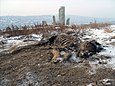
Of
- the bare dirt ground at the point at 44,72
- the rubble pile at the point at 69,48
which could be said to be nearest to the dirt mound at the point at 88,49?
the rubble pile at the point at 69,48

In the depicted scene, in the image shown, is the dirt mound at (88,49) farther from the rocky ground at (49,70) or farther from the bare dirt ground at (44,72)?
the bare dirt ground at (44,72)

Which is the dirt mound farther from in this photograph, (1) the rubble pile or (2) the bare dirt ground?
(2) the bare dirt ground

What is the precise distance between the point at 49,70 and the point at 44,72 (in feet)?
0.58

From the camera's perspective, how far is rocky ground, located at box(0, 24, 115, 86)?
6.21 m

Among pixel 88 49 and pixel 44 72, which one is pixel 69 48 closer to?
pixel 88 49

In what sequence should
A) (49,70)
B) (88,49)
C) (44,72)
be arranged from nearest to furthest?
1. (44,72)
2. (49,70)
3. (88,49)

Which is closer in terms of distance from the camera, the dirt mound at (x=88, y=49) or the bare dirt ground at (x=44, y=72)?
the bare dirt ground at (x=44, y=72)

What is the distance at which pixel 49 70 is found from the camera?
6.96 metres

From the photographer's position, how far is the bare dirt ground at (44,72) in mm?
6219

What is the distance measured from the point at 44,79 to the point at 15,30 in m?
7.67

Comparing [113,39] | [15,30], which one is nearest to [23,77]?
[113,39]

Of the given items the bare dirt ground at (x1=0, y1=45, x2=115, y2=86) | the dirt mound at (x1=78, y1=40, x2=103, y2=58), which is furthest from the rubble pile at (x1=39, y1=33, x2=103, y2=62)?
the bare dirt ground at (x1=0, y1=45, x2=115, y2=86)

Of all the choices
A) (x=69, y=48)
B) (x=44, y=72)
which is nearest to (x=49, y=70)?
(x=44, y=72)

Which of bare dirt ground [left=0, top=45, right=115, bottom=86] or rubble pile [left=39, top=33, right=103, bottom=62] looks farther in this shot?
rubble pile [left=39, top=33, right=103, bottom=62]
